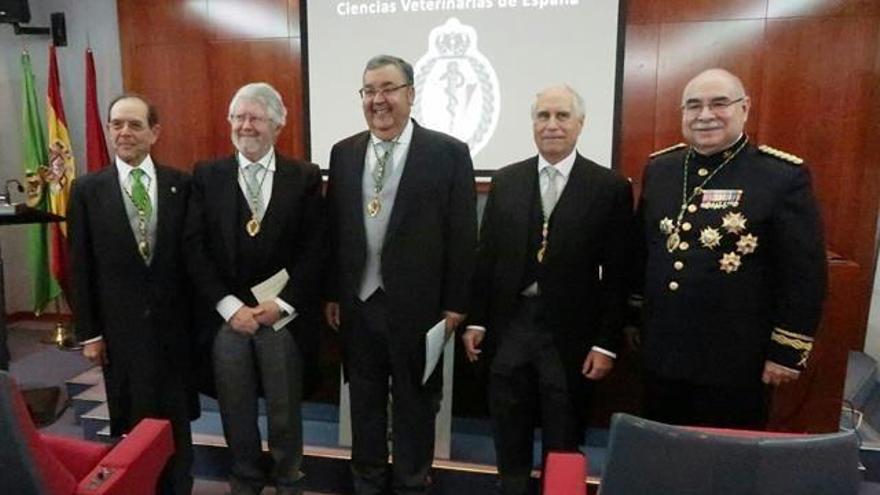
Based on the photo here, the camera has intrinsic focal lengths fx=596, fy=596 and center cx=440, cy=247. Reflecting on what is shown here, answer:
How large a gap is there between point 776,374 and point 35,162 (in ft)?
17.1

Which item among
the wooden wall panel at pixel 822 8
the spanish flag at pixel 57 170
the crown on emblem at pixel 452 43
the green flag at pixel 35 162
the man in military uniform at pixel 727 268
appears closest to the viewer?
the man in military uniform at pixel 727 268

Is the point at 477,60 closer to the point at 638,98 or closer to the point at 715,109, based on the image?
the point at 638,98

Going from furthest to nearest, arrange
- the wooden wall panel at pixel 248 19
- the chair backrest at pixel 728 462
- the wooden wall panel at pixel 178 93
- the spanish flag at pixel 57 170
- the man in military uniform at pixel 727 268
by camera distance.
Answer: the spanish flag at pixel 57 170, the wooden wall panel at pixel 178 93, the wooden wall panel at pixel 248 19, the man in military uniform at pixel 727 268, the chair backrest at pixel 728 462

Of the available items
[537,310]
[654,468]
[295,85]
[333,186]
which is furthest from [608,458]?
[295,85]

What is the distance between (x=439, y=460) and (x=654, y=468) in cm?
178

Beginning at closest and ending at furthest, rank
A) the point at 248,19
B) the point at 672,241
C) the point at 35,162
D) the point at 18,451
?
the point at 18,451, the point at 672,241, the point at 248,19, the point at 35,162

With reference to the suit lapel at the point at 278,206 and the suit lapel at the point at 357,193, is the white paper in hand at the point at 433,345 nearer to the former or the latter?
the suit lapel at the point at 357,193

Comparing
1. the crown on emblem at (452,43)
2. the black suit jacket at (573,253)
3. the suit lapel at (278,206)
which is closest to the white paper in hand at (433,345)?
the black suit jacket at (573,253)

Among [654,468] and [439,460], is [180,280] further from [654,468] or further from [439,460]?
[654,468]

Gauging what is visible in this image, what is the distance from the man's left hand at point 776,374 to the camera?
1724 millimetres

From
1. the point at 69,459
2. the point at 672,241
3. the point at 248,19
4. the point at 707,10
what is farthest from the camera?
the point at 248,19

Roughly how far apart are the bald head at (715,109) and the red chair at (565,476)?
1012 mm

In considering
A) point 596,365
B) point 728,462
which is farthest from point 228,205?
point 728,462

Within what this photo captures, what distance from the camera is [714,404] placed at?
1840 mm
